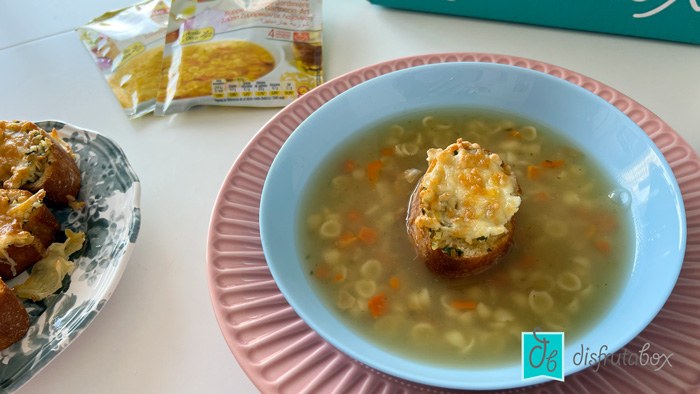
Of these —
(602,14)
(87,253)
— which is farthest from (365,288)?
(602,14)

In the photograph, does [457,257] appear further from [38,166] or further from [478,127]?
[38,166]

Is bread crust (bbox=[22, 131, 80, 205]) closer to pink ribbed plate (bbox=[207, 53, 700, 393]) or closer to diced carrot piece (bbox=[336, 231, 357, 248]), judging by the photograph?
pink ribbed plate (bbox=[207, 53, 700, 393])

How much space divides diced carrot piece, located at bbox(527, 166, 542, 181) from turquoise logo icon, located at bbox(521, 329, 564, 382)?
438 mm

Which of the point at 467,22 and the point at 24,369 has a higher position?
the point at 467,22

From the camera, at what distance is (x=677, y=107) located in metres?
1.68

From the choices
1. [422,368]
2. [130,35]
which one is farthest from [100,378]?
[130,35]

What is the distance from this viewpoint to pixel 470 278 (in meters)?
1.26

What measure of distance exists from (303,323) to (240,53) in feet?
3.90

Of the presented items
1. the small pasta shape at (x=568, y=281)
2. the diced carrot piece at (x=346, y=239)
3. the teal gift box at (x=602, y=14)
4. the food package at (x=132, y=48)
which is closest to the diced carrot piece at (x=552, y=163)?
the small pasta shape at (x=568, y=281)

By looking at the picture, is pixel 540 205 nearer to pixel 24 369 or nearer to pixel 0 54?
pixel 24 369

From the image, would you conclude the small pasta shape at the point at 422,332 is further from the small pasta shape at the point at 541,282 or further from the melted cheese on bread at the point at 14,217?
the melted cheese on bread at the point at 14,217

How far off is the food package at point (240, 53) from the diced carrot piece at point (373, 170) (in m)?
0.52

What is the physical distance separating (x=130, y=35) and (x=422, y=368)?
69.2 inches

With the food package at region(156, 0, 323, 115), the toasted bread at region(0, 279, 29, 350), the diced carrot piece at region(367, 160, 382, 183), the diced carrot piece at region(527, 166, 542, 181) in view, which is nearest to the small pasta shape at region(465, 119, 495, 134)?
the diced carrot piece at region(527, 166, 542, 181)
